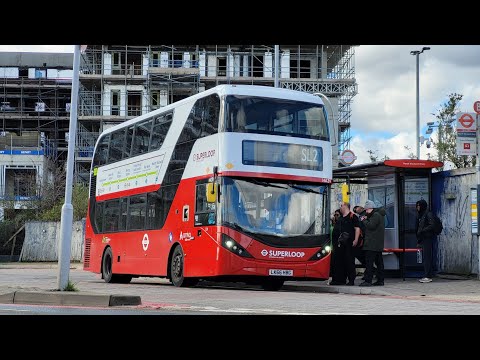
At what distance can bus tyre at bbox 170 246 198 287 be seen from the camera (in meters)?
19.4

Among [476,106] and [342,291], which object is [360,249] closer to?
[342,291]

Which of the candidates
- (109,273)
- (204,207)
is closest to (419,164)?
(204,207)

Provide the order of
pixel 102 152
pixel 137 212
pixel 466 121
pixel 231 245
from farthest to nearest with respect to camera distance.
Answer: pixel 102 152
pixel 137 212
pixel 466 121
pixel 231 245

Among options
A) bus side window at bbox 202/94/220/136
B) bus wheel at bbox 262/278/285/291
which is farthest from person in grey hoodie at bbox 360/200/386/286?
bus side window at bbox 202/94/220/136

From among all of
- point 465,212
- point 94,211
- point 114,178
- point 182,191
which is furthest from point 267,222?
point 94,211

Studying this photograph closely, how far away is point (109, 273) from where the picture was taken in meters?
24.2

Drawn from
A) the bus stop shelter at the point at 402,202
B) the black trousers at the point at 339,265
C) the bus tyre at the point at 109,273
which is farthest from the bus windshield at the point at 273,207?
the bus tyre at the point at 109,273

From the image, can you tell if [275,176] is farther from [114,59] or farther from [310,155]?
[114,59]

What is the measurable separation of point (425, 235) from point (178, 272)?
6125 mm

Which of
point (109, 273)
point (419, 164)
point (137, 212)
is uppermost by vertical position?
point (419, 164)

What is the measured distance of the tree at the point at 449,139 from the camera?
115 feet

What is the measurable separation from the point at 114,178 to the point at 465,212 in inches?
414
